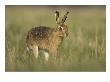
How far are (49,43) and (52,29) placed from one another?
0.11 meters

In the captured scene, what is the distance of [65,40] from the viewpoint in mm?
27531

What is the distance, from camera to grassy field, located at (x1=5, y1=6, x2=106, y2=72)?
90.3ft

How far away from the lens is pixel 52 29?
1084 inches

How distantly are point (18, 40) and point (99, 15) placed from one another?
67 centimetres

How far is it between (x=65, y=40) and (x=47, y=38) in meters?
0.14

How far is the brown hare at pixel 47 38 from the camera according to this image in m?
27.5

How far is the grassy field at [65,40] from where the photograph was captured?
27.5 m

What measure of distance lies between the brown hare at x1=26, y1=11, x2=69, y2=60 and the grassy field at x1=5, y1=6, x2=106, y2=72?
4 cm

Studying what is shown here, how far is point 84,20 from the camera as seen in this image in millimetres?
27609

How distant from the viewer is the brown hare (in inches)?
1083

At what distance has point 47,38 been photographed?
90.4ft

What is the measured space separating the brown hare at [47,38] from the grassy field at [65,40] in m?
0.04
